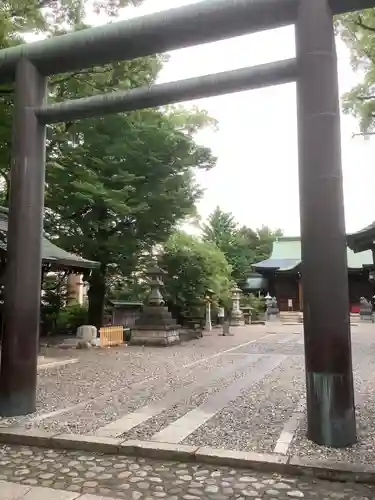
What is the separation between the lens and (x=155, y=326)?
1645 centimetres

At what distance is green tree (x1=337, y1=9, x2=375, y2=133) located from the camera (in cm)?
1134

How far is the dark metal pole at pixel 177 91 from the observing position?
5.42m

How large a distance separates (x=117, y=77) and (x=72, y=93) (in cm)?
170

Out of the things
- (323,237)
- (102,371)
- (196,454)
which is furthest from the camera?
(102,371)

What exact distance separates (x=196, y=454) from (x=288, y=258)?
39.9 meters

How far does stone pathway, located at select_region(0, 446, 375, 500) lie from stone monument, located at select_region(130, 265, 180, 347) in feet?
38.5

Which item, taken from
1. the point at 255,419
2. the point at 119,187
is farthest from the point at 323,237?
the point at 119,187

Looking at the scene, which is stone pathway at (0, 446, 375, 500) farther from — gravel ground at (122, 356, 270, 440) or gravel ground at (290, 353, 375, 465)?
gravel ground at (122, 356, 270, 440)

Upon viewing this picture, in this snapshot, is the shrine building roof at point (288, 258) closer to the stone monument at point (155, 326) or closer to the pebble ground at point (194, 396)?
the stone monument at point (155, 326)

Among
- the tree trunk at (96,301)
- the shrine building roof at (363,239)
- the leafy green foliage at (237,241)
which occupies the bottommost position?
the tree trunk at (96,301)

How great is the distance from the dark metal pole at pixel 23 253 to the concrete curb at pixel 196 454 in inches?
30.9

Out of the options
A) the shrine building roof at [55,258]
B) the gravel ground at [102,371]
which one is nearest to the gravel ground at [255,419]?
the gravel ground at [102,371]

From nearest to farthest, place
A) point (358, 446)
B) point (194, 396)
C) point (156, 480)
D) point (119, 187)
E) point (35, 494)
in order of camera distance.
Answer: point (35, 494), point (156, 480), point (358, 446), point (194, 396), point (119, 187)

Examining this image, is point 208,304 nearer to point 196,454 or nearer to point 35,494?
point 196,454
